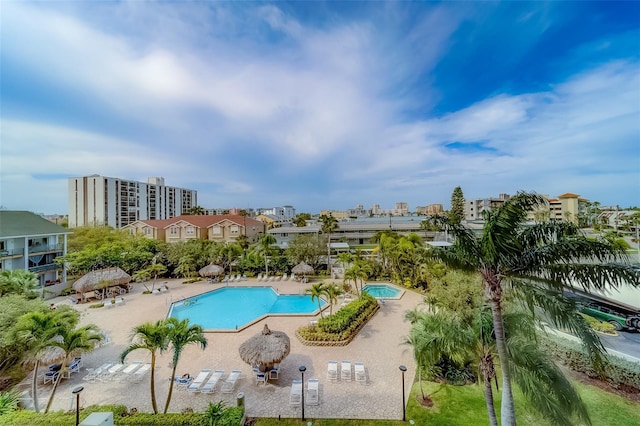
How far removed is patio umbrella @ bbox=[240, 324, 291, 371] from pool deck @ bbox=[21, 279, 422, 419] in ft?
2.65

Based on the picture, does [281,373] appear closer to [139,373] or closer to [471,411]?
[139,373]

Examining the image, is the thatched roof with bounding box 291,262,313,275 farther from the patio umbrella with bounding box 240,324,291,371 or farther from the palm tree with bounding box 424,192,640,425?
the palm tree with bounding box 424,192,640,425

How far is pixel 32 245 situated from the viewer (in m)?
22.9

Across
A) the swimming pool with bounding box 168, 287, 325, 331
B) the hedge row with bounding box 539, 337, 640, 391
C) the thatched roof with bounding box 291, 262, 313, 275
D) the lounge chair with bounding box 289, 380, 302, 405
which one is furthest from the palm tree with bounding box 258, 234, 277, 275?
the hedge row with bounding box 539, 337, 640, 391

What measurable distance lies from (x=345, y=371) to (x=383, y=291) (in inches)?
494

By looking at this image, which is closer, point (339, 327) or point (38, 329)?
point (38, 329)

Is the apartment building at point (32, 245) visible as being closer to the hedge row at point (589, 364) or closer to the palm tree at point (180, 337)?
the palm tree at point (180, 337)

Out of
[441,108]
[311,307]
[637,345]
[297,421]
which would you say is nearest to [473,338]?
[297,421]

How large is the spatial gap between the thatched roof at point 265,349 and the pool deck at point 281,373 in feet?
2.86

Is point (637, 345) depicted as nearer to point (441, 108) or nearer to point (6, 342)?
point (441, 108)

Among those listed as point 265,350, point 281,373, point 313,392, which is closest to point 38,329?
point 265,350

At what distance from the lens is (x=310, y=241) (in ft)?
89.5

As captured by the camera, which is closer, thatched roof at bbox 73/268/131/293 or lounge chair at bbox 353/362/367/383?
lounge chair at bbox 353/362/367/383

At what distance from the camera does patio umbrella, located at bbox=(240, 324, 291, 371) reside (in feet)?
32.6
